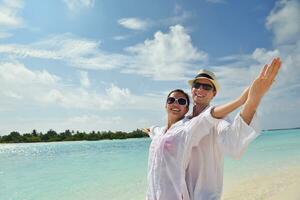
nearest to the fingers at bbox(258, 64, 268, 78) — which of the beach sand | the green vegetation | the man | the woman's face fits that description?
the man

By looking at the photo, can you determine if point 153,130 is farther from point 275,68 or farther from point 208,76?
point 275,68

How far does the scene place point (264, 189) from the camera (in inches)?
353

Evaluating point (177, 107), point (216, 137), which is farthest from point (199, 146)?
point (177, 107)

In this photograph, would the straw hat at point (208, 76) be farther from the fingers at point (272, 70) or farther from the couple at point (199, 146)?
the fingers at point (272, 70)

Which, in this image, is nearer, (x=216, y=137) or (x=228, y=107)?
(x=228, y=107)

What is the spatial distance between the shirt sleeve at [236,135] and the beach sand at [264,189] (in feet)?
19.5

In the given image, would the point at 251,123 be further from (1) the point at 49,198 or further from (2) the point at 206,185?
(1) the point at 49,198

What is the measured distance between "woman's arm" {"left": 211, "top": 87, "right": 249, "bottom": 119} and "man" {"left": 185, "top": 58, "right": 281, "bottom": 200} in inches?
1.4

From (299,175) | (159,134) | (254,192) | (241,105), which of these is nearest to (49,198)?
(254,192)

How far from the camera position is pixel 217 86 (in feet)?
8.29

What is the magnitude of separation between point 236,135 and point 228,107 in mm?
158

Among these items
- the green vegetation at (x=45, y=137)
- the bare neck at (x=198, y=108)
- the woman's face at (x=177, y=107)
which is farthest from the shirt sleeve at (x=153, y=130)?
the green vegetation at (x=45, y=137)

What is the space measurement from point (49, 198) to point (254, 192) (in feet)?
18.4

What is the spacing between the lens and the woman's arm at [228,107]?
2.08m
